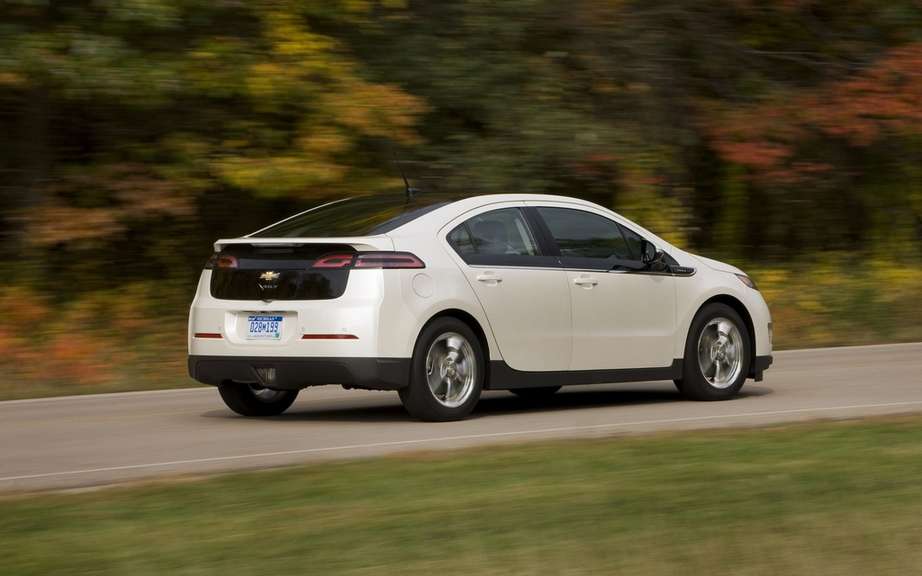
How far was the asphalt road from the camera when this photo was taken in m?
9.45

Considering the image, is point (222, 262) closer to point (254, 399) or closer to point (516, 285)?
point (254, 399)

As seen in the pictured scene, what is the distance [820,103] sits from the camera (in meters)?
22.3

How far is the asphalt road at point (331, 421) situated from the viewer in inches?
372

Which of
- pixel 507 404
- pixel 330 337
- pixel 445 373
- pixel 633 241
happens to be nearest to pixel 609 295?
pixel 633 241

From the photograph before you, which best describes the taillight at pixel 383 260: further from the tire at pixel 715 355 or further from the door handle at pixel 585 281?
the tire at pixel 715 355

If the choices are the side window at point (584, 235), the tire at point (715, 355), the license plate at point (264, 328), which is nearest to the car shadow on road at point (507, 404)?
the tire at point (715, 355)

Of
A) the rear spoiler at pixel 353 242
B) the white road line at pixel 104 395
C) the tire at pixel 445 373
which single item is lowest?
the white road line at pixel 104 395

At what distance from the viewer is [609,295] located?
39.6ft

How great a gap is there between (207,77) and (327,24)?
1.83 m

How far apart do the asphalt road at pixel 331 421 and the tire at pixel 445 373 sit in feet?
0.40

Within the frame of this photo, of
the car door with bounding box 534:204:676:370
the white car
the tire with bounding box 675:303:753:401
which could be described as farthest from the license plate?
the tire with bounding box 675:303:753:401

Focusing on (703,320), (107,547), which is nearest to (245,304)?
(703,320)

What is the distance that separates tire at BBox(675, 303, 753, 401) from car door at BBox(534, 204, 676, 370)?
244 mm

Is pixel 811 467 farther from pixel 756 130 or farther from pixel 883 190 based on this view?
pixel 883 190
